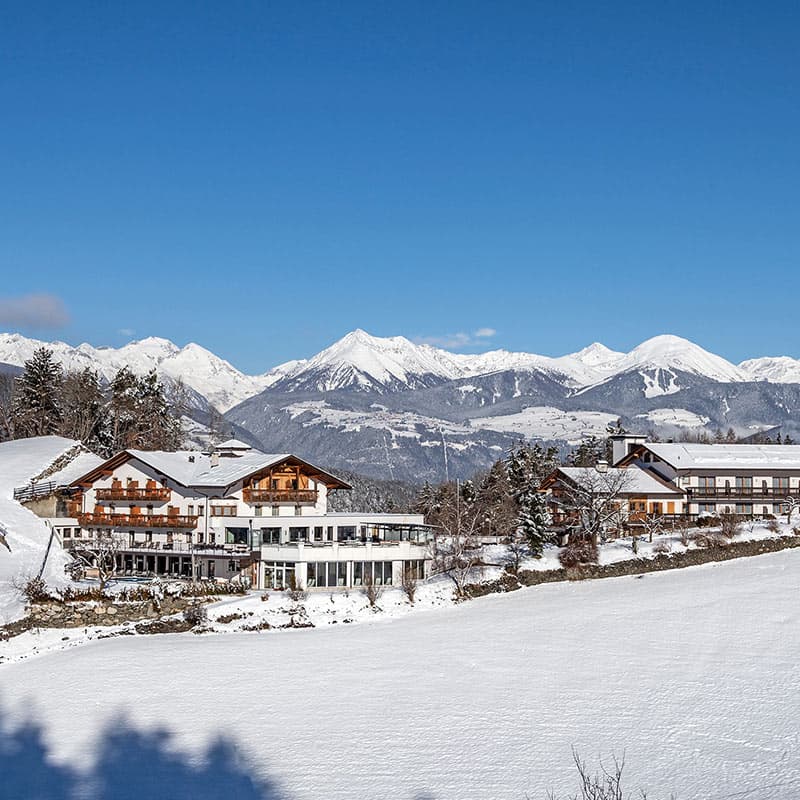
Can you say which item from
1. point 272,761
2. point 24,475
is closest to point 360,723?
point 272,761

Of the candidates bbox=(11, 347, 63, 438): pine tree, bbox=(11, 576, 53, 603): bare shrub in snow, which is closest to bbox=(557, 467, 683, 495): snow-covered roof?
bbox=(11, 576, 53, 603): bare shrub in snow

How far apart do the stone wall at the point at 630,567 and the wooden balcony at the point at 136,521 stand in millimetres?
21215

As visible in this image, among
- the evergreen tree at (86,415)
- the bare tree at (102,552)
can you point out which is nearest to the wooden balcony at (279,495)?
the bare tree at (102,552)

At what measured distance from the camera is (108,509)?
66.8 m

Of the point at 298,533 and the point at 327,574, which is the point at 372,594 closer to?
the point at 327,574

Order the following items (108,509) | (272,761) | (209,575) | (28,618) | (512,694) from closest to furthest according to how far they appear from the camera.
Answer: (272,761) < (512,694) < (28,618) < (209,575) < (108,509)

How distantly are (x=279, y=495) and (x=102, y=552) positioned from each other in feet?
36.9

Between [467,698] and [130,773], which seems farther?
[467,698]

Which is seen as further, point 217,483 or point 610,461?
point 610,461

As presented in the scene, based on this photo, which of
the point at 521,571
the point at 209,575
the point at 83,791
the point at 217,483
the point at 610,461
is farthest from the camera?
the point at 610,461

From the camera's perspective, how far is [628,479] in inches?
2717

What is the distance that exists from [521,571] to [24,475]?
38.1m

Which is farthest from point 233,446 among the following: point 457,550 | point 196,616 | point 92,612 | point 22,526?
point 196,616

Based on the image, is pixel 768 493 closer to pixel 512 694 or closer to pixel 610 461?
pixel 610 461
